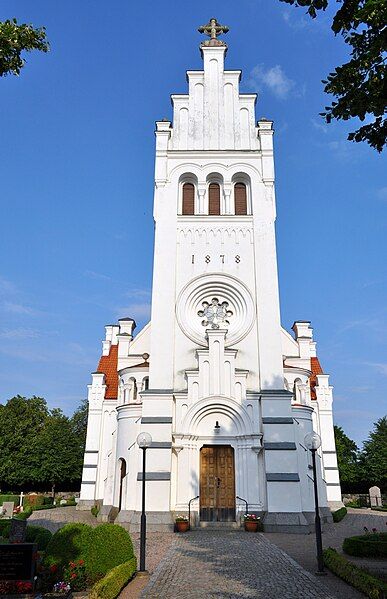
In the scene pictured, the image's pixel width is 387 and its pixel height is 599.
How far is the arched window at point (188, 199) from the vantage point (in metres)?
30.1

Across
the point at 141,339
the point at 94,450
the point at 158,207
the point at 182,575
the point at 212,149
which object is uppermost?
the point at 212,149

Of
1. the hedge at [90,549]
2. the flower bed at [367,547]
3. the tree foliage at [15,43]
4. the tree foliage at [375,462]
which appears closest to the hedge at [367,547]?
the flower bed at [367,547]

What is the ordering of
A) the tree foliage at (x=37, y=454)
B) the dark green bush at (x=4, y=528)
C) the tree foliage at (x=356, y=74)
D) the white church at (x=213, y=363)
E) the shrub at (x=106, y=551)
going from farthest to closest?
Answer: 1. the tree foliage at (x=37, y=454)
2. the white church at (x=213, y=363)
3. the dark green bush at (x=4, y=528)
4. the shrub at (x=106, y=551)
5. the tree foliage at (x=356, y=74)

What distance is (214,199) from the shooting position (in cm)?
3036

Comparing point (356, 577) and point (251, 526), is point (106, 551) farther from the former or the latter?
point (251, 526)

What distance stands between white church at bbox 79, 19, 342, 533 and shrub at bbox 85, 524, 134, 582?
1120 centimetres

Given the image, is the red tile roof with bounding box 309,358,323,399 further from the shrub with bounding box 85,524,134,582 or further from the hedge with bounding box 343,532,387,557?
the shrub with bounding box 85,524,134,582

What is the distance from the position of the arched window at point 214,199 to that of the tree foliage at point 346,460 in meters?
37.1

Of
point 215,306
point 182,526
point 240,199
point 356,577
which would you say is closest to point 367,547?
point 356,577

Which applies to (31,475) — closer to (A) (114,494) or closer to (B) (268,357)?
(A) (114,494)

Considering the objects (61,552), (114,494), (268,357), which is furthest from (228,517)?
(61,552)

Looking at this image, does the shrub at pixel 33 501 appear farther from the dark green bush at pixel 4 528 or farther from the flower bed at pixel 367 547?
the flower bed at pixel 367 547

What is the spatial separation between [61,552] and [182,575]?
3.06 m

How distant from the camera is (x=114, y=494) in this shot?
87.0 ft
